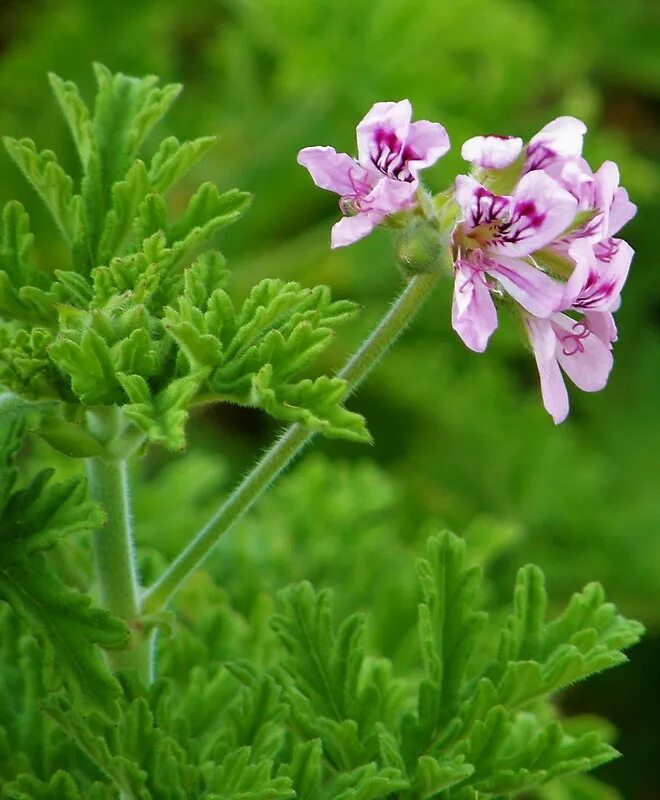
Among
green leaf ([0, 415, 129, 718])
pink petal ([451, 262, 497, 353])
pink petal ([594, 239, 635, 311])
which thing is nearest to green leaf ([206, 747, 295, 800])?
green leaf ([0, 415, 129, 718])

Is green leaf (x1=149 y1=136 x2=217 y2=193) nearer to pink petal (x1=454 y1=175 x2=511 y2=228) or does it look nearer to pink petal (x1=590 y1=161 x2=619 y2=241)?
pink petal (x1=454 y1=175 x2=511 y2=228)

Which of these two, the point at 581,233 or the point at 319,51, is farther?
the point at 319,51

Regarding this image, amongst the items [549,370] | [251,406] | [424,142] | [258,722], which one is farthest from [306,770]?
[424,142]

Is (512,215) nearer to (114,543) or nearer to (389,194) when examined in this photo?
(389,194)

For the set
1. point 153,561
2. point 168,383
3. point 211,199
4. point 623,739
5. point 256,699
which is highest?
point 211,199

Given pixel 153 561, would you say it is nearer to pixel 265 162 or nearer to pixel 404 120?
pixel 404 120

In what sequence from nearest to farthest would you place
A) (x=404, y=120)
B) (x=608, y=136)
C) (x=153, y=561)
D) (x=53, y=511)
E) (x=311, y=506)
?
(x=404, y=120), (x=53, y=511), (x=153, y=561), (x=311, y=506), (x=608, y=136)

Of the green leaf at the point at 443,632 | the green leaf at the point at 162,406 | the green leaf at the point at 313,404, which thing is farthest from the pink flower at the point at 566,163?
the green leaf at the point at 443,632

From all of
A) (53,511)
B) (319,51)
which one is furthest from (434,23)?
(53,511)
